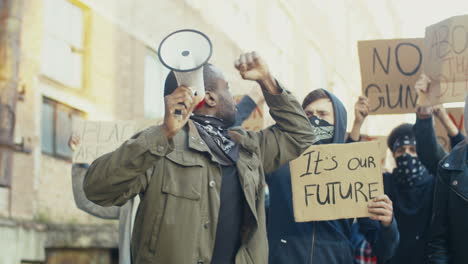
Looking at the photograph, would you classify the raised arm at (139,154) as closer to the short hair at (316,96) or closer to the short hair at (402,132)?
the short hair at (316,96)

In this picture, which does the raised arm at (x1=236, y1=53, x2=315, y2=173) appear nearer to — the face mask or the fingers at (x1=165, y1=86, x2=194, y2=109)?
the fingers at (x1=165, y1=86, x2=194, y2=109)

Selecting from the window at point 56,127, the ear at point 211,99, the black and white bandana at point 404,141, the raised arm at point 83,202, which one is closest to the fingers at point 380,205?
the ear at point 211,99

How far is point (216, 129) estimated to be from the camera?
333 cm

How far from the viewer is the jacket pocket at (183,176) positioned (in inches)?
118

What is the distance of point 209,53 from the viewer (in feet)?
9.39

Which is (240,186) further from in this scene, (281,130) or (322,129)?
(322,129)

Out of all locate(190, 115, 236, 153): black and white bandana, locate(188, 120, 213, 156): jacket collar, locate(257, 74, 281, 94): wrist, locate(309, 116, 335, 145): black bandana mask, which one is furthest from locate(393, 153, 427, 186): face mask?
locate(188, 120, 213, 156): jacket collar

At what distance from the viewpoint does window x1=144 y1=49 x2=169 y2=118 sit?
10.4 metres

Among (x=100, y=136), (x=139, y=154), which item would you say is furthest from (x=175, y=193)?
(x=100, y=136)

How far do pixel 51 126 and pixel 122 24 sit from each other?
2.04 metres

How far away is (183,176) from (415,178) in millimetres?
2667

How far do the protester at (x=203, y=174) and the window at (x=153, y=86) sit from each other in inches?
275

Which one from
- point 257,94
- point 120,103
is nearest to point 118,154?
point 257,94

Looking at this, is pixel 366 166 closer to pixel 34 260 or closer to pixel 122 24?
pixel 34 260
